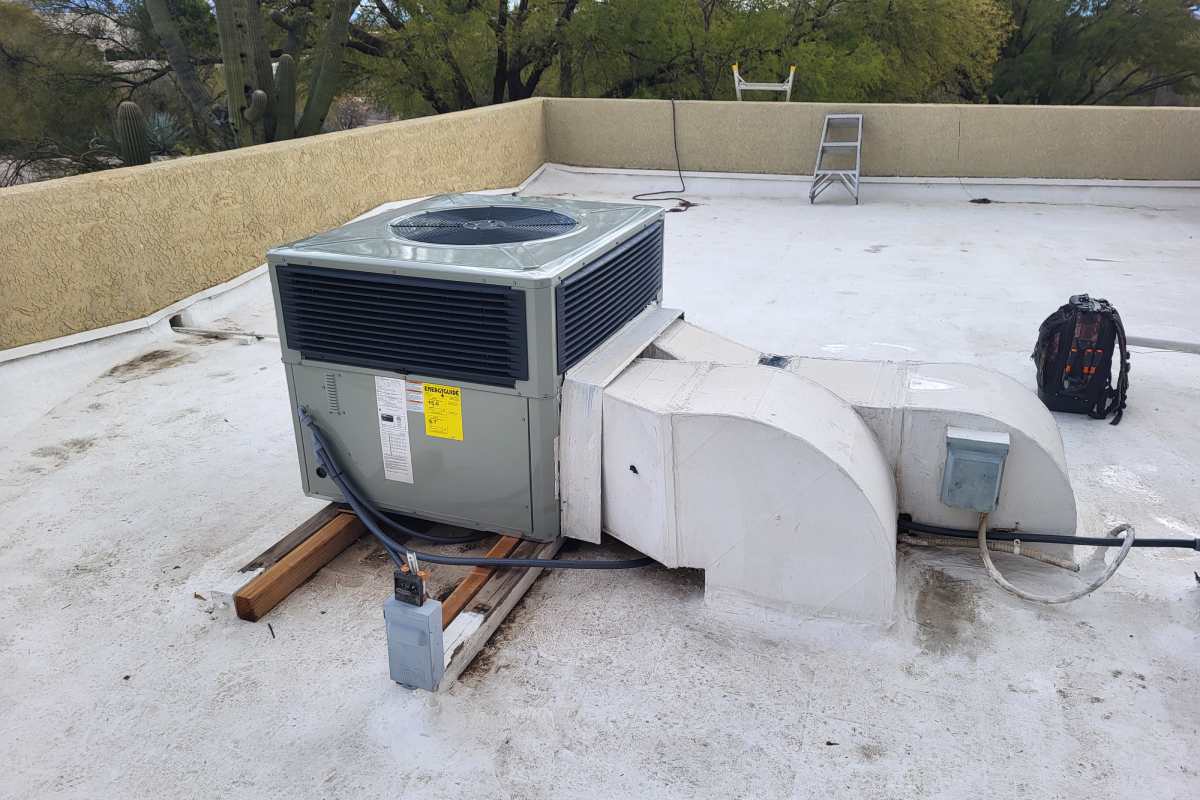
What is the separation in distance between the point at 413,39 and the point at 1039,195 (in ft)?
33.2

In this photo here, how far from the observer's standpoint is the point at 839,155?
780cm

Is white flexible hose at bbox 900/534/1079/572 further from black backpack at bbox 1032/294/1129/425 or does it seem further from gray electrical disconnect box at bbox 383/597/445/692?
gray electrical disconnect box at bbox 383/597/445/692

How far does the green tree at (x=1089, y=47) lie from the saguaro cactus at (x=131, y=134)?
20.0 m

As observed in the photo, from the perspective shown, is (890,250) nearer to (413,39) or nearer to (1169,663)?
(1169,663)

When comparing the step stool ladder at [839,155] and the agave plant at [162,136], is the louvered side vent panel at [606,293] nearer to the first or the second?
the step stool ladder at [839,155]

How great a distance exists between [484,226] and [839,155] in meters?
6.00

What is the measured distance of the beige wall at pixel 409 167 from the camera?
3766 millimetres

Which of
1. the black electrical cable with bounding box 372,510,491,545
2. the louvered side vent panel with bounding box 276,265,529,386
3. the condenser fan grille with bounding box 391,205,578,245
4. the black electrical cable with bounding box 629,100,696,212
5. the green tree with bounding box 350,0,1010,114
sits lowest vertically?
the black electrical cable with bounding box 372,510,491,545

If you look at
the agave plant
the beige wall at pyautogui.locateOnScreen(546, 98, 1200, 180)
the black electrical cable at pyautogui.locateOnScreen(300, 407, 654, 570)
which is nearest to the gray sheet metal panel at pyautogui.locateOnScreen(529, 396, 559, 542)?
the black electrical cable at pyautogui.locateOnScreen(300, 407, 654, 570)

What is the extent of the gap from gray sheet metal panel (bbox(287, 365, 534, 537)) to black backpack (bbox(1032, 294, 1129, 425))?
2205 mm

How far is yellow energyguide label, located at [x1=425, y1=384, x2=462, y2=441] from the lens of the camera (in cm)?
223

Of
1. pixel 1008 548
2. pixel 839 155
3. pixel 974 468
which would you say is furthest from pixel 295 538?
pixel 839 155

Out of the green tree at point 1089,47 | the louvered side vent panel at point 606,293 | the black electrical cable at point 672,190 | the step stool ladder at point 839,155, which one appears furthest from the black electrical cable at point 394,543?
the green tree at point 1089,47

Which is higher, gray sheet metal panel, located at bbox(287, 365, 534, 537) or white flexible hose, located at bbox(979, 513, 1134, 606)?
gray sheet metal panel, located at bbox(287, 365, 534, 537)
